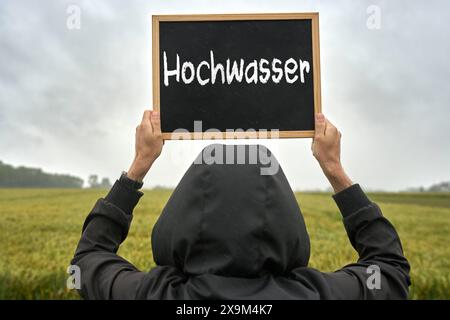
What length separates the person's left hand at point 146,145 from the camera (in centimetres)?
193

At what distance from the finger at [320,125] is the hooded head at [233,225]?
54 centimetres

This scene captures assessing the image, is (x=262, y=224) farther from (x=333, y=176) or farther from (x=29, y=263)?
(x=29, y=263)

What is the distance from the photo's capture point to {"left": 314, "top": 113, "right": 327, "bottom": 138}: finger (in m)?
2.04

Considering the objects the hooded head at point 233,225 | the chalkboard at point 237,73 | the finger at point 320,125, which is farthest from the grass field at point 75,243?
the hooded head at point 233,225

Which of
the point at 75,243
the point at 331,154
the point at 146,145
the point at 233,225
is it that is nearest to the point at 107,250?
the point at 146,145

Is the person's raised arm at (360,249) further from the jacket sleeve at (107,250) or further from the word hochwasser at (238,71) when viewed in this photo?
the jacket sleeve at (107,250)

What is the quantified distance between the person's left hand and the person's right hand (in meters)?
0.68

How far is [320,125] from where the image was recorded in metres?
2.09

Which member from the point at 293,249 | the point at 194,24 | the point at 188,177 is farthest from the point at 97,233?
the point at 194,24

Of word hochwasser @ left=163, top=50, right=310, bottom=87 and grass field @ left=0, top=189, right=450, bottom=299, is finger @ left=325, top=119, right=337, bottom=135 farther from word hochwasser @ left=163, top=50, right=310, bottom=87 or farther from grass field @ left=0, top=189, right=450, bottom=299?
grass field @ left=0, top=189, right=450, bottom=299

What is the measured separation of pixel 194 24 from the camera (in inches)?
91.8

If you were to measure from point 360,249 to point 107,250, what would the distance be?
995mm

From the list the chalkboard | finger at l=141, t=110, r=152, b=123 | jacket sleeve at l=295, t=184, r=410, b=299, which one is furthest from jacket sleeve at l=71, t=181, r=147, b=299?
jacket sleeve at l=295, t=184, r=410, b=299
